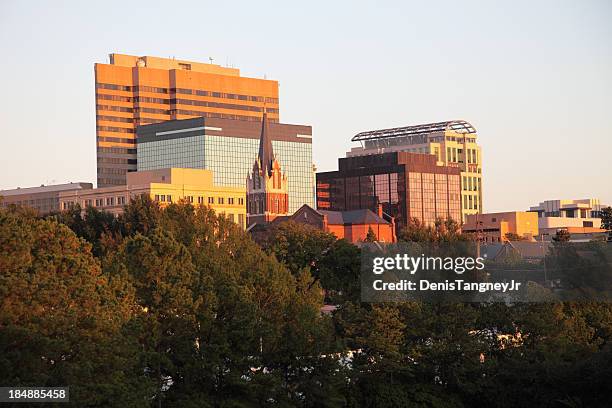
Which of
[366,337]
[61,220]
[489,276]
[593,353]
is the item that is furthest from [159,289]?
[61,220]

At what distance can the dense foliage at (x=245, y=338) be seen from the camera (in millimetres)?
64125

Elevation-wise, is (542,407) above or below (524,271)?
below

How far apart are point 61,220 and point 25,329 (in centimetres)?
7901

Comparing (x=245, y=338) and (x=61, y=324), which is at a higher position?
(x=61, y=324)

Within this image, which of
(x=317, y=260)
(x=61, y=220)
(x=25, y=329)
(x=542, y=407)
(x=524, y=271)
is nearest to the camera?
(x=25, y=329)

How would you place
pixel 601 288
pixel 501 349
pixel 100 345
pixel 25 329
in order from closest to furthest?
pixel 25 329 → pixel 100 345 → pixel 501 349 → pixel 601 288

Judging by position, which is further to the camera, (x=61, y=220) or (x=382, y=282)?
(x=61, y=220)

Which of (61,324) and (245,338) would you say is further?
(245,338)

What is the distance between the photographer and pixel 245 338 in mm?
79000

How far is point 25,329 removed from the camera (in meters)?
60.5

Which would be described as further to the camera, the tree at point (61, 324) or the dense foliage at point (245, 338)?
the dense foliage at point (245, 338)

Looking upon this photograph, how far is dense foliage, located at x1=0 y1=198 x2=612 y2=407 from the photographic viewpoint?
64.1 metres

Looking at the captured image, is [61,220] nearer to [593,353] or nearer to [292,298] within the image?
[292,298]

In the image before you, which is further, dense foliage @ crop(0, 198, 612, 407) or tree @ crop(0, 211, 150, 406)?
dense foliage @ crop(0, 198, 612, 407)
